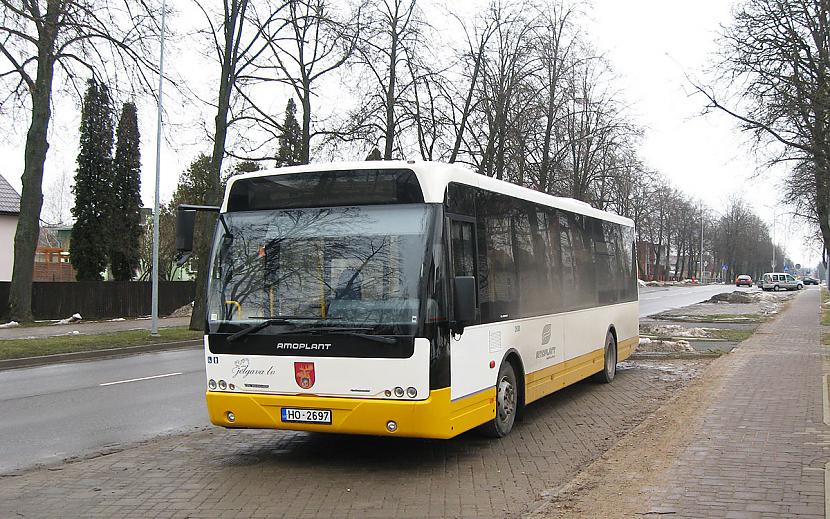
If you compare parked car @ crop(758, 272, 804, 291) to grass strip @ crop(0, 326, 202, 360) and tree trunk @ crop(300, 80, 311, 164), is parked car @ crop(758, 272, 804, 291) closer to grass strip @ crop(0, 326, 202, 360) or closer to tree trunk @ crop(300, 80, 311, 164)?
tree trunk @ crop(300, 80, 311, 164)

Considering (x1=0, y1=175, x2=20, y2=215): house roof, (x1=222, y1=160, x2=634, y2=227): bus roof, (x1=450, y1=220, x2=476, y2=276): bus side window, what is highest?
(x1=0, y1=175, x2=20, y2=215): house roof

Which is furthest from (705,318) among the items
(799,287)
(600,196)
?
(799,287)

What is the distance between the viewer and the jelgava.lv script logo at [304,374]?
24.4 feet

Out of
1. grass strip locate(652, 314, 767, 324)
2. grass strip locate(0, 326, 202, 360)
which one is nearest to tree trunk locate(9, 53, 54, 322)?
grass strip locate(0, 326, 202, 360)

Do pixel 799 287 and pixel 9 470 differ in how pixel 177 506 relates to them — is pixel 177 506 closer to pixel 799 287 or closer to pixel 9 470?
pixel 9 470

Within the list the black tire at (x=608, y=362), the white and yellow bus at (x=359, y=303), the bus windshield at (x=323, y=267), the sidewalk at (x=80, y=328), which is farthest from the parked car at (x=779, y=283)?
the bus windshield at (x=323, y=267)

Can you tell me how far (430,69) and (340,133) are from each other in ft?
13.0

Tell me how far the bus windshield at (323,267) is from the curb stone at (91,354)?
36.2 feet

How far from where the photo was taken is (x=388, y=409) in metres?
7.17

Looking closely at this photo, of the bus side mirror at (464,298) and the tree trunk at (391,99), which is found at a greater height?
the tree trunk at (391,99)

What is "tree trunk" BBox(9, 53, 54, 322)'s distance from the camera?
92.2 feet

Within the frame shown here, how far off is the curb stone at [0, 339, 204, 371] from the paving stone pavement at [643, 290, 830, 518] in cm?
1352

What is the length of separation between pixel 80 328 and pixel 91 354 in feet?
34.0

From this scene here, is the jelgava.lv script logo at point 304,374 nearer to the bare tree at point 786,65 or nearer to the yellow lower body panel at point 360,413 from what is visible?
the yellow lower body panel at point 360,413
